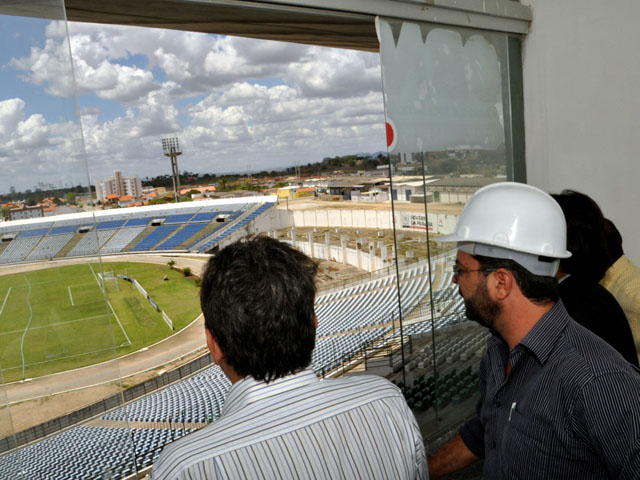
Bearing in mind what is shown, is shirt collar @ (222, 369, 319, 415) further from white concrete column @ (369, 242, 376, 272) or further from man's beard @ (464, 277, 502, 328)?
white concrete column @ (369, 242, 376, 272)

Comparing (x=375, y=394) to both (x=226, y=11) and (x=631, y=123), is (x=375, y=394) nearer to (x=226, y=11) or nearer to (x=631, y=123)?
(x=226, y=11)

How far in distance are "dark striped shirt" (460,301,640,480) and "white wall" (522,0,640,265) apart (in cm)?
180

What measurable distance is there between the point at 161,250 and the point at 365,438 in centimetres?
2939

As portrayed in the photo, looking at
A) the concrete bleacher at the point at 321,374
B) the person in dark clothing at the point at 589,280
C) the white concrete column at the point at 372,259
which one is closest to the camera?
the person in dark clothing at the point at 589,280

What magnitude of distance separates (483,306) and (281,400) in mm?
385

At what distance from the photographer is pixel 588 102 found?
2307mm

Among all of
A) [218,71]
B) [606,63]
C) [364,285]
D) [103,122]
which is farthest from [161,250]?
[606,63]

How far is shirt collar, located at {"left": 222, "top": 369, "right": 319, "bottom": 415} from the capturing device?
0.58 meters

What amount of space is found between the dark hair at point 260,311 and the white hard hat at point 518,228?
327 millimetres

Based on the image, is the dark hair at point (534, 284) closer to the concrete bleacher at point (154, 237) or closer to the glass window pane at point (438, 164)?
the glass window pane at point (438, 164)

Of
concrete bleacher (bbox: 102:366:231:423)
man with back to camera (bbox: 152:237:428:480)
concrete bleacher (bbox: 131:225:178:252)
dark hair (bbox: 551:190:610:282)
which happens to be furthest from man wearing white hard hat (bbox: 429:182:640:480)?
concrete bleacher (bbox: 131:225:178:252)

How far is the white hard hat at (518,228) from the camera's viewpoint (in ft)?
2.67

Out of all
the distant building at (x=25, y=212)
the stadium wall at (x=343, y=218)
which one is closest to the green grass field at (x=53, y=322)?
the distant building at (x=25, y=212)

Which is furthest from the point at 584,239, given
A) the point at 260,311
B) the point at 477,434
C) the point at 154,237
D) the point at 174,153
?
the point at 174,153
